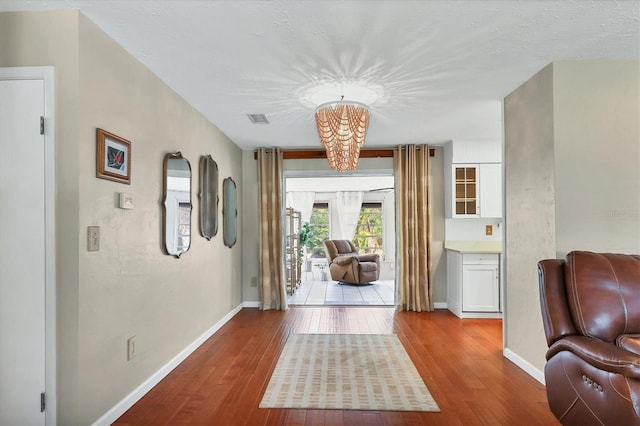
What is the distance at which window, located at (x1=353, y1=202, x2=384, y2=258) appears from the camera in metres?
8.93

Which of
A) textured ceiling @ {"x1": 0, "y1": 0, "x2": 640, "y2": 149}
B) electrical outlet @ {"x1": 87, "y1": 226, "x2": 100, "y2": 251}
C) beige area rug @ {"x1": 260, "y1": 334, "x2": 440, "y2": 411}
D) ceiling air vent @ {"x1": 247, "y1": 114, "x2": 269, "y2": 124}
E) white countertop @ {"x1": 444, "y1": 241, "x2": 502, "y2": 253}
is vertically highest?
textured ceiling @ {"x1": 0, "y1": 0, "x2": 640, "y2": 149}

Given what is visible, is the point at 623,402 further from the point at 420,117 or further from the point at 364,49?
the point at 420,117

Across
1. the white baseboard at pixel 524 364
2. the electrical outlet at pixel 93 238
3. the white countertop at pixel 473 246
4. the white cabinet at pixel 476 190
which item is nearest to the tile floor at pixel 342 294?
the white countertop at pixel 473 246

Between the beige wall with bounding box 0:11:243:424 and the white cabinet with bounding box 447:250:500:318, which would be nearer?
the beige wall with bounding box 0:11:243:424

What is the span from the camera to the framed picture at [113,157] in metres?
2.10

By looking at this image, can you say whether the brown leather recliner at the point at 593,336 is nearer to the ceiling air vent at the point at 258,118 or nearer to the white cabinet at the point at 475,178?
the ceiling air vent at the point at 258,118

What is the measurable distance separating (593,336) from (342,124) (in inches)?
82.6

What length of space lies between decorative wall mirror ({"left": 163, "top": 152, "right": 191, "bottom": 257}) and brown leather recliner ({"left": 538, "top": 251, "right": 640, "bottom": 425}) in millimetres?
2663

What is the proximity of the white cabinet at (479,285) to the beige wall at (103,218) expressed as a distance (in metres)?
3.39

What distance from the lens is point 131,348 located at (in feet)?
7.94

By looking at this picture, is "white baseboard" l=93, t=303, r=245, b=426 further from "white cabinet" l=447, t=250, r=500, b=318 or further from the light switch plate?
"white cabinet" l=447, t=250, r=500, b=318

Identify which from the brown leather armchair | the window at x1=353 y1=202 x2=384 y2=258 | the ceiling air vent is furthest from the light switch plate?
the window at x1=353 y1=202 x2=384 y2=258

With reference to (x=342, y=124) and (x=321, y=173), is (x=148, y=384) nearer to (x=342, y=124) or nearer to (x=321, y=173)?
(x=342, y=124)

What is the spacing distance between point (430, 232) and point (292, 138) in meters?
2.28
